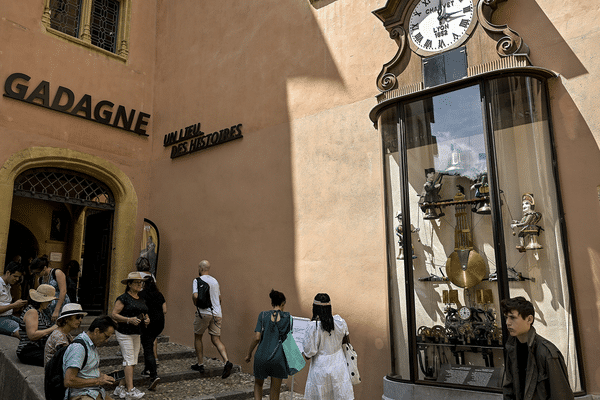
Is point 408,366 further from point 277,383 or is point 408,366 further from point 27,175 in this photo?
point 27,175

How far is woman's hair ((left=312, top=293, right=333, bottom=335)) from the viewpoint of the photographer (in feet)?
15.2

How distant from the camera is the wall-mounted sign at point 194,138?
27.2 ft

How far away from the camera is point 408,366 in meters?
5.23

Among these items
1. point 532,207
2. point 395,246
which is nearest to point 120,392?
point 395,246

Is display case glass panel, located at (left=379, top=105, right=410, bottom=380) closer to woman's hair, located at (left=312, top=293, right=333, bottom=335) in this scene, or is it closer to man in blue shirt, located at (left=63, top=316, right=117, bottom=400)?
woman's hair, located at (left=312, top=293, right=333, bottom=335)

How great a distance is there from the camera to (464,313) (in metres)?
5.24

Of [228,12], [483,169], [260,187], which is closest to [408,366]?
[483,169]

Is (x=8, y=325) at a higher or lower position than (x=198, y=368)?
higher

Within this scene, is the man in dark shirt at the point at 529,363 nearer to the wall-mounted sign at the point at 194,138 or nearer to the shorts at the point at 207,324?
the shorts at the point at 207,324

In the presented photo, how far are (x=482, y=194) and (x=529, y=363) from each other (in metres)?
2.66

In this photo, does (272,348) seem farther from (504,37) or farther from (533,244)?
(504,37)

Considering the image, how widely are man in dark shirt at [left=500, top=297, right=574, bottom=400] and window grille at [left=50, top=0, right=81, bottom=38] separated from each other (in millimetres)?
9283

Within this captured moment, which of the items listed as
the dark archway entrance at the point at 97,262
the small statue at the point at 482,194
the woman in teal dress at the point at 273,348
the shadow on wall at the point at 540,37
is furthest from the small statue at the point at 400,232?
the dark archway entrance at the point at 97,262

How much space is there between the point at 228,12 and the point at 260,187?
12.0ft
